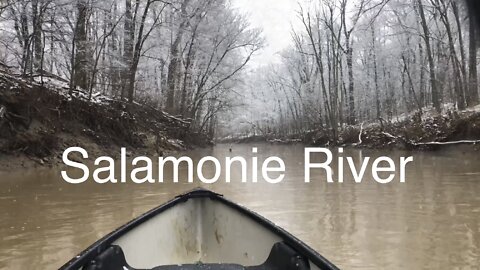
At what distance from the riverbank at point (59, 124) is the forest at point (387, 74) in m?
9.97

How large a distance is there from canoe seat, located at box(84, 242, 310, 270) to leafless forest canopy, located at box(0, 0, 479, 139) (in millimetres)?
6298

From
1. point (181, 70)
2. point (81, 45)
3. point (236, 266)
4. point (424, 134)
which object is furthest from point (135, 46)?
point (236, 266)

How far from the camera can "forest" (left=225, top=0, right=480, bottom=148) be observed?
17386 mm

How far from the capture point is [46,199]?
284 inches

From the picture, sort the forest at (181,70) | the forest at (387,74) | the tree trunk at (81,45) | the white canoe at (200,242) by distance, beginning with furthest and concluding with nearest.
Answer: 1. the forest at (387,74)
2. the tree trunk at (81,45)
3. the forest at (181,70)
4. the white canoe at (200,242)

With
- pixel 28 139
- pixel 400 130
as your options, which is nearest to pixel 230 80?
pixel 400 130

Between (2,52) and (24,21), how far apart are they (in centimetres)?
337

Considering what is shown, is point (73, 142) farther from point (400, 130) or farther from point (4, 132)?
point (400, 130)

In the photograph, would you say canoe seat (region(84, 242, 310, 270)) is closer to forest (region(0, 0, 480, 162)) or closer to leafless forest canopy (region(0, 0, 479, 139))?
forest (region(0, 0, 480, 162))

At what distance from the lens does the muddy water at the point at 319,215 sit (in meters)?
4.13

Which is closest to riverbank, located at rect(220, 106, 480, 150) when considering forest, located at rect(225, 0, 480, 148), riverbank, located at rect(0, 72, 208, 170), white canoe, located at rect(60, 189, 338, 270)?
forest, located at rect(225, 0, 480, 148)

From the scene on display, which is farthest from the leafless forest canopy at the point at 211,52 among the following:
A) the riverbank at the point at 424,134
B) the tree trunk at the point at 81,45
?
the riverbank at the point at 424,134

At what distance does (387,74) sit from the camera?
116ft

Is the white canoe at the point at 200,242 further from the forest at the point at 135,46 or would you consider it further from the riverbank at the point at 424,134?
the riverbank at the point at 424,134
